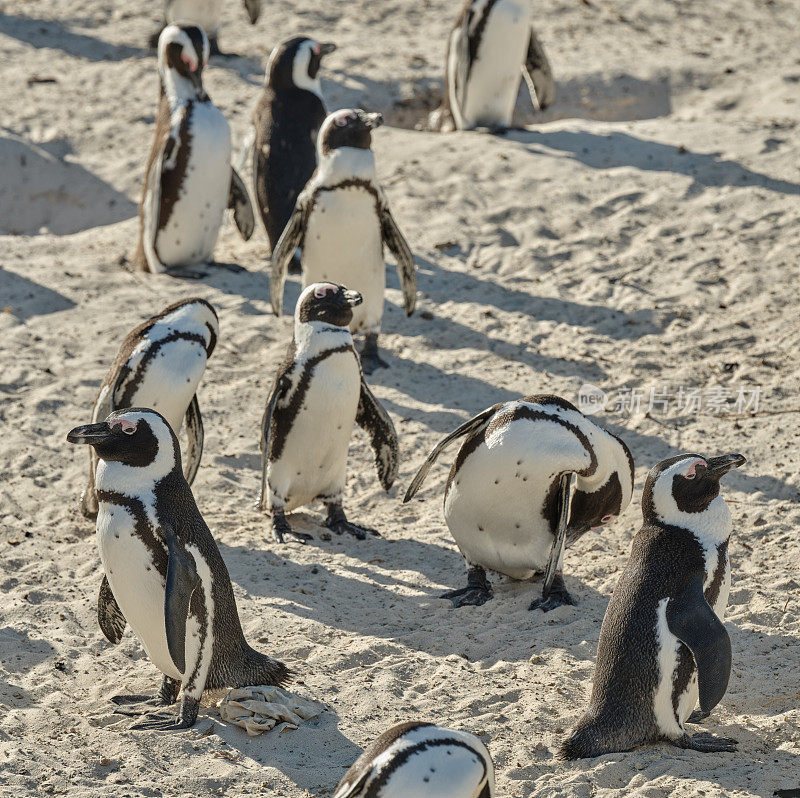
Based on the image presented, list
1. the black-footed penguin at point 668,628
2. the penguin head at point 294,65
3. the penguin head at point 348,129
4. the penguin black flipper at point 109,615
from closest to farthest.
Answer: the black-footed penguin at point 668,628 < the penguin black flipper at point 109,615 < the penguin head at point 348,129 < the penguin head at point 294,65

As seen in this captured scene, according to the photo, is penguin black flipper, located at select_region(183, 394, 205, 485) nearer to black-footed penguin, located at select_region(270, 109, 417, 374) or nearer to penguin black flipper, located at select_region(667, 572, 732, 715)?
black-footed penguin, located at select_region(270, 109, 417, 374)

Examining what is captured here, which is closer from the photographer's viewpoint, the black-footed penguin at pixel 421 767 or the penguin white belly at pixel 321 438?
the black-footed penguin at pixel 421 767

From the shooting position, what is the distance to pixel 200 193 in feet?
27.3

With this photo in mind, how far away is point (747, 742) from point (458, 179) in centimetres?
575

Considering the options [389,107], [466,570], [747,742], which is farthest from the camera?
[389,107]

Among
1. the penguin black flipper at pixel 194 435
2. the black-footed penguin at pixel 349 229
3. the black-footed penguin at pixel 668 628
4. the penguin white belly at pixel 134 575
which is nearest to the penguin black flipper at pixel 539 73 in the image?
the black-footed penguin at pixel 349 229

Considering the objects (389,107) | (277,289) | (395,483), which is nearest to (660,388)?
(395,483)

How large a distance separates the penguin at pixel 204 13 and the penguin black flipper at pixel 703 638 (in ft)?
30.3

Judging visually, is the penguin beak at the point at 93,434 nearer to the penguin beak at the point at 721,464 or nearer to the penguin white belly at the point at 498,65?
the penguin beak at the point at 721,464

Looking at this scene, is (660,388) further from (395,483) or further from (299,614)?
(299,614)

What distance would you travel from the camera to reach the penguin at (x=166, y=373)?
547cm

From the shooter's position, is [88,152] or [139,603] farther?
[88,152]

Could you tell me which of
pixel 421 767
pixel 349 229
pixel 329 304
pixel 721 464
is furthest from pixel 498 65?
pixel 421 767

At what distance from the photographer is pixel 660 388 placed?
657 cm
